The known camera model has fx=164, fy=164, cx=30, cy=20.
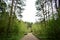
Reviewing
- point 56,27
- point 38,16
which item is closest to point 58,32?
point 56,27

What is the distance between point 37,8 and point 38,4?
74 cm

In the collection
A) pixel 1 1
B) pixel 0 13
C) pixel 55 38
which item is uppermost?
pixel 1 1

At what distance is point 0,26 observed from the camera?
16.8 m

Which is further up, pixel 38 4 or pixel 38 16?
pixel 38 4

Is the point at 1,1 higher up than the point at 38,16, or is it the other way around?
the point at 1,1

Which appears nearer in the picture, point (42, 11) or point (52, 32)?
point (52, 32)

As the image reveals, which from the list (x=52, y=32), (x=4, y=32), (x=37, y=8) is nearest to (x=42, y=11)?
(x=37, y=8)

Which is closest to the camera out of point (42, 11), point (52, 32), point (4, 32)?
point (52, 32)

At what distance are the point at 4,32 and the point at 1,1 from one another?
12.0 ft

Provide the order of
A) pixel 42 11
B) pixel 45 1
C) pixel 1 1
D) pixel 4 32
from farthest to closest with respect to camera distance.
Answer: pixel 42 11
pixel 45 1
pixel 4 32
pixel 1 1

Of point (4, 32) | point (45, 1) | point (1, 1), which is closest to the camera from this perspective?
point (1, 1)

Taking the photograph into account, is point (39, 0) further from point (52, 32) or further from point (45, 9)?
point (52, 32)

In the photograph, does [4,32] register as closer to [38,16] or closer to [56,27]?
[56,27]

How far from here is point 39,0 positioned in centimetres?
2891
